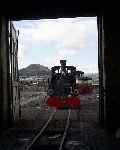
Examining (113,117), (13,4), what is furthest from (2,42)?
(113,117)

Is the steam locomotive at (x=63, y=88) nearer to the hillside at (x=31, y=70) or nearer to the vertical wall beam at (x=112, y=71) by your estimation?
the vertical wall beam at (x=112, y=71)

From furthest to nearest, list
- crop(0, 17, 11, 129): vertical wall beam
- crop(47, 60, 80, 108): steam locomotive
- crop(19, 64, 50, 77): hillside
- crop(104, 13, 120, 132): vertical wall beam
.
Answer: crop(19, 64, 50, 77): hillside, crop(47, 60, 80, 108): steam locomotive, crop(0, 17, 11, 129): vertical wall beam, crop(104, 13, 120, 132): vertical wall beam

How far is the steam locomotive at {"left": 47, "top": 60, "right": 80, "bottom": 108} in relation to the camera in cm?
2734

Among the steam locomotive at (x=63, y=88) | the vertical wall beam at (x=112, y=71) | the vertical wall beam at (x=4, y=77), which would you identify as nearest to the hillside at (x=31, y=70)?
the steam locomotive at (x=63, y=88)

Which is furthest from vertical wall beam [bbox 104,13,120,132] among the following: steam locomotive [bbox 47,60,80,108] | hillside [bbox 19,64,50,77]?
hillside [bbox 19,64,50,77]

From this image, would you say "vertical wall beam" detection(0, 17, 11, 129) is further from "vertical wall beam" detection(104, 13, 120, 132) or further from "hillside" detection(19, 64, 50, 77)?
"hillside" detection(19, 64, 50, 77)

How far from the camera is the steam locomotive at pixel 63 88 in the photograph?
89.7 ft

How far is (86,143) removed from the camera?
13.1 meters

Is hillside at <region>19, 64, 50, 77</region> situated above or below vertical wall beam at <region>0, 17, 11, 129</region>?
above

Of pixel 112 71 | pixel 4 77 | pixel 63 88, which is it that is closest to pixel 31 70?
pixel 63 88

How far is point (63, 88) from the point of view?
27.9 m

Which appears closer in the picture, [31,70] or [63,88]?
[63,88]

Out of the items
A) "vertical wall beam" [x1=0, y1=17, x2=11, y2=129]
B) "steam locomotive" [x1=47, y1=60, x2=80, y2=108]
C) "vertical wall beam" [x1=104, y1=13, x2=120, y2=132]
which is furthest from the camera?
"steam locomotive" [x1=47, y1=60, x2=80, y2=108]

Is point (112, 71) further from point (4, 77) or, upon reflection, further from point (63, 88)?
point (63, 88)
